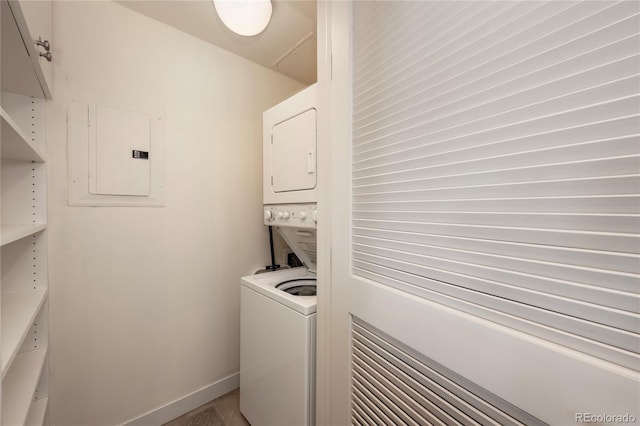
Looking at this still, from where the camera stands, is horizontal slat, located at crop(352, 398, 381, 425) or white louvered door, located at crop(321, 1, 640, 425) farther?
horizontal slat, located at crop(352, 398, 381, 425)

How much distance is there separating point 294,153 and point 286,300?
0.97m

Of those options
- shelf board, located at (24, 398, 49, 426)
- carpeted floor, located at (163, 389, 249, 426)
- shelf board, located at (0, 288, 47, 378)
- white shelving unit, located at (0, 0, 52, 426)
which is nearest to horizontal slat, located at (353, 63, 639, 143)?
shelf board, located at (0, 288, 47, 378)

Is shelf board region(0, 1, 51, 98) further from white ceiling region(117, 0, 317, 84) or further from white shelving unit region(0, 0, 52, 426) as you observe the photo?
white ceiling region(117, 0, 317, 84)

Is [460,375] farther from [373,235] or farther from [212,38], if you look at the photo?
[212,38]

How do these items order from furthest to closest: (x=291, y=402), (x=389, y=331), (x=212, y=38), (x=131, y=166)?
(x=212, y=38) < (x=131, y=166) < (x=291, y=402) < (x=389, y=331)

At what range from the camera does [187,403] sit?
196 centimetres

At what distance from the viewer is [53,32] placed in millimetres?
1505

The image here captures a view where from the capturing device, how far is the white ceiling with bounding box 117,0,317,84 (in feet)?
5.59

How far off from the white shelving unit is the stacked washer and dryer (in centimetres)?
104

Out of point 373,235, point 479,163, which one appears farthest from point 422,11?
point 373,235

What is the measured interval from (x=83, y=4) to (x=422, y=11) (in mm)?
2080

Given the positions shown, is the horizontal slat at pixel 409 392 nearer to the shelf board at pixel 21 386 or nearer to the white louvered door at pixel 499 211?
the white louvered door at pixel 499 211

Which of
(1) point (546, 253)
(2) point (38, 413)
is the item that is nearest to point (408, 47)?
(1) point (546, 253)

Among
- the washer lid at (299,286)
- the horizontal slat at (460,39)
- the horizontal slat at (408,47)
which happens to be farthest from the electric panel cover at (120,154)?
the horizontal slat at (460,39)
